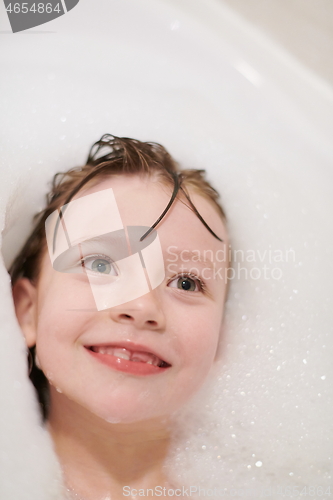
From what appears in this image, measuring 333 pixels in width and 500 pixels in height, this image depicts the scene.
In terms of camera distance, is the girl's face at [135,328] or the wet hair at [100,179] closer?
the girl's face at [135,328]

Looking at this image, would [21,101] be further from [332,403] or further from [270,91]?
[332,403]

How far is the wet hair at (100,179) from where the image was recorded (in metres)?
0.82

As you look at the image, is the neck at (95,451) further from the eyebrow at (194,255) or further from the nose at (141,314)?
the eyebrow at (194,255)

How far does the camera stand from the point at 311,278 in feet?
3.21

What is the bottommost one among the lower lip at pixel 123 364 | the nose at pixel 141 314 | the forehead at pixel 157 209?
the lower lip at pixel 123 364

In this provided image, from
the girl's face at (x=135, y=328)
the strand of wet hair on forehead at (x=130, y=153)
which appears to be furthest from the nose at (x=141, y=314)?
the strand of wet hair on forehead at (x=130, y=153)

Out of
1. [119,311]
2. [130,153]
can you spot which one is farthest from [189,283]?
[130,153]

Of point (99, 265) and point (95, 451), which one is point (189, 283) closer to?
point (99, 265)

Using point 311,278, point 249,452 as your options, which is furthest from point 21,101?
point 249,452

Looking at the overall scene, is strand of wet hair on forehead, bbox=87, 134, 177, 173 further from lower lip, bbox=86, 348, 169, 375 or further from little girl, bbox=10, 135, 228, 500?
lower lip, bbox=86, 348, 169, 375

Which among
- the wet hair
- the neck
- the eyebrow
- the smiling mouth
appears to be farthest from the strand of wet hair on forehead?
the neck

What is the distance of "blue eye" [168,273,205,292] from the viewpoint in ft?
2.66

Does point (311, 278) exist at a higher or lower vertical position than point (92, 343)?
lower

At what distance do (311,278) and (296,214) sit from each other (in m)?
0.14
